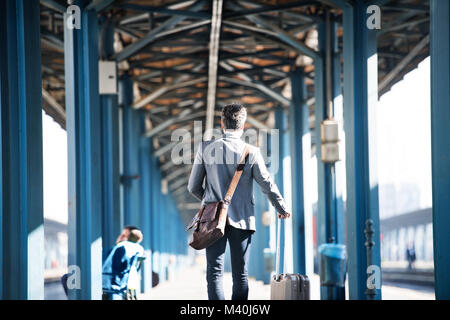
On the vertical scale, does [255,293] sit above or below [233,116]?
below

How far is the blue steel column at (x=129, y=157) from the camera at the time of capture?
694 inches

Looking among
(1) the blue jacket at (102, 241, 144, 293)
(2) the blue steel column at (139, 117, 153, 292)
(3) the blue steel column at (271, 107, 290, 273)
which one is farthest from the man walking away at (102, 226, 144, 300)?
(3) the blue steel column at (271, 107, 290, 273)

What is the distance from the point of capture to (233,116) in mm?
6090

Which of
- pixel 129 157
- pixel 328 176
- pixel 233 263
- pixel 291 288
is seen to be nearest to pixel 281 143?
pixel 129 157

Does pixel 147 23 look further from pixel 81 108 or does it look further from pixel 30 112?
pixel 30 112

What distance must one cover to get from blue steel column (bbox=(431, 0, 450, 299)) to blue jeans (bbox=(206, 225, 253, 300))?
1798mm

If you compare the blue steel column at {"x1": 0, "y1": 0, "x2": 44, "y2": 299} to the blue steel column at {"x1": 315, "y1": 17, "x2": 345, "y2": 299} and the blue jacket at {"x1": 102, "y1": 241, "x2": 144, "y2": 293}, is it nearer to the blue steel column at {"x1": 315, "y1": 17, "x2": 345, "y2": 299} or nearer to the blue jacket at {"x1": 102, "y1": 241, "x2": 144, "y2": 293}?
the blue jacket at {"x1": 102, "y1": 241, "x2": 144, "y2": 293}

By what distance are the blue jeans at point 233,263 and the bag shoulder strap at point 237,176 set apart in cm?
22

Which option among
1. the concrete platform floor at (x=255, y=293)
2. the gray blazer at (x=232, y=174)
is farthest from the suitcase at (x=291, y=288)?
the concrete platform floor at (x=255, y=293)

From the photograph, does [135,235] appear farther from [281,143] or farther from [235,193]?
[281,143]

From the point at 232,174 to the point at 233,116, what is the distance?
0.44 metres

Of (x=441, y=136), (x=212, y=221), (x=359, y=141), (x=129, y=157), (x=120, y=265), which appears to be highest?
(x=129, y=157)
